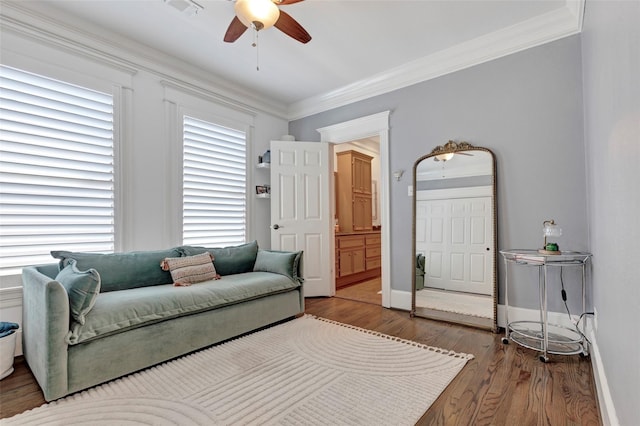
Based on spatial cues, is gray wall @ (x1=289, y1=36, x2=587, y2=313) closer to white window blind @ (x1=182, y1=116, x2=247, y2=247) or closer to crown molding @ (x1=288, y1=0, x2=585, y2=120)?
crown molding @ (x1=288, y1=0, x2=585, y2=120)

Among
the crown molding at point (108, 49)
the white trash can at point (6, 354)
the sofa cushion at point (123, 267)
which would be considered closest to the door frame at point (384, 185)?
the crown molding at point (108, 49)

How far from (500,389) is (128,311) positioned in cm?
250

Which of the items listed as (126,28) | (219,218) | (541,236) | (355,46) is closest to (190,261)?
(219,218)

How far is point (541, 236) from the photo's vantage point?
2.77 m

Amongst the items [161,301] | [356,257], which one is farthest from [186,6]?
[356,257]

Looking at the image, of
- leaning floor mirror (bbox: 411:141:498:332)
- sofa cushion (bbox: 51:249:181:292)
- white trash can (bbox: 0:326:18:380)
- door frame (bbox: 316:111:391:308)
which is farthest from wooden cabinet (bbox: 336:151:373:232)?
white trash can (bbox: 0:326:18:380)

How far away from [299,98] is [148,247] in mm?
2891

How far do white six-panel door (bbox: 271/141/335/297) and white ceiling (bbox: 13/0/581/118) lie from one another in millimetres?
1003

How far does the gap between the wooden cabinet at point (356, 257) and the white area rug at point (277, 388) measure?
2.46 m

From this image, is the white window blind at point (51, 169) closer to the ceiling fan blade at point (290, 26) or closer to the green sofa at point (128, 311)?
the green sofa at point (128, 311)

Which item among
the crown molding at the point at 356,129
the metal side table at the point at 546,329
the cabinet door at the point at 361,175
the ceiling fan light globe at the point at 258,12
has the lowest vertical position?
the metal side table at the point at 546,329

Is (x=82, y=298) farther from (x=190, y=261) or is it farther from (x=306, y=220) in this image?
(x=306, y=220)

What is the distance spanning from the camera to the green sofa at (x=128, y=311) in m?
1.80

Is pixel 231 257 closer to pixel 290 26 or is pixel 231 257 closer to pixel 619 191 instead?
pixel 290 26
